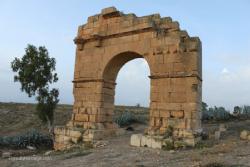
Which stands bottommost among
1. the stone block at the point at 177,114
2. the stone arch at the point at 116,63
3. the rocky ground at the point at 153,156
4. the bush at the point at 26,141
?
the bush at the point at 26,141

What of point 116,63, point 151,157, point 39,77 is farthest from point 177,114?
point 39,77

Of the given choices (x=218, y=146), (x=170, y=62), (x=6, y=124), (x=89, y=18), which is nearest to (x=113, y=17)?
(x=89, y=18)

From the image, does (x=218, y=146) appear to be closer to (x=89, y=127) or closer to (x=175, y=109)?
(x=175, y=109)

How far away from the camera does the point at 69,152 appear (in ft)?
29.8

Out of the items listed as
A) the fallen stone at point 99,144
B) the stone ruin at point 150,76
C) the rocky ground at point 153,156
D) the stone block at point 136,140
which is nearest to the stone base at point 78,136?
the stone ruin at point 150,76

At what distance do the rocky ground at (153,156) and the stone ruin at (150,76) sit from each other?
2.06 ft

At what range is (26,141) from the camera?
12.4 meters

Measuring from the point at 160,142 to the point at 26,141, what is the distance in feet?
20.6

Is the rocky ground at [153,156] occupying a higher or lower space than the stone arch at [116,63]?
lower

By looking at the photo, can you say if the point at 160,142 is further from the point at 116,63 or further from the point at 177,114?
the point at 116,63

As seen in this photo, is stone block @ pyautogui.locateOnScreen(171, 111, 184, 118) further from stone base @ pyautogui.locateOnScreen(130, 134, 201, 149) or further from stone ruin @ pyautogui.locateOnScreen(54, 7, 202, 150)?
stone base @ pyautogui.locateOnScreen(130, 134, 201, 149)

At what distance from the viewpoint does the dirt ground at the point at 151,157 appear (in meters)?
6.44

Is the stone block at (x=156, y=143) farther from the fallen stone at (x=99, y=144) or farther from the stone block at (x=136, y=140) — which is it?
the fallen stone at (x=99, y=144)

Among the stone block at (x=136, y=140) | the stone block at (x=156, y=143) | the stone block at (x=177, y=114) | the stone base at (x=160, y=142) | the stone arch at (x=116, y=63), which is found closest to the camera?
the stone base at (x=160, y=142)
